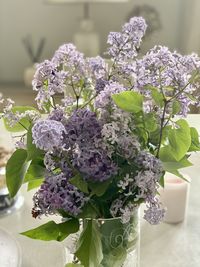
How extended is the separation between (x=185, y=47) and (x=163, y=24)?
181 mm

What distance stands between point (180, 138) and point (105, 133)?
0.35 feet

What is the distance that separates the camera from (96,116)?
558 mm

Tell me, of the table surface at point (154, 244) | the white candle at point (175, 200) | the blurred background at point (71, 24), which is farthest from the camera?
the blurred background at point (71, 24)

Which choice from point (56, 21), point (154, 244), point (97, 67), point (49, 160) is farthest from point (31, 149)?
point (56, 21)

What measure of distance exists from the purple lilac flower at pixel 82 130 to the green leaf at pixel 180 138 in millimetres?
99

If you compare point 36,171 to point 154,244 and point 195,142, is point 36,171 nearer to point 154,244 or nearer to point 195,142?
point 195,142

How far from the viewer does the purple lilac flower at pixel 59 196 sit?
55 centimetres

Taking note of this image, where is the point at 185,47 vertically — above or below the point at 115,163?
above

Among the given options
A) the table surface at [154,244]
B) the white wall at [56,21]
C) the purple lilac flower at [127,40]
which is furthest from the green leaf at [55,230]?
the white wall at [56,21]

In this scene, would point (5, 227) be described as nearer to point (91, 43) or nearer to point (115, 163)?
point (115, 163)

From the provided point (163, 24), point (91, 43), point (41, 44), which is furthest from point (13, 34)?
point (163, 24)

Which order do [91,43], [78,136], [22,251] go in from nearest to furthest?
[78,136], [22,251], [91,43]

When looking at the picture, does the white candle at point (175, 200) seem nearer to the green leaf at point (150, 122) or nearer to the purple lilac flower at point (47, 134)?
the green leaf at point (150, 122)

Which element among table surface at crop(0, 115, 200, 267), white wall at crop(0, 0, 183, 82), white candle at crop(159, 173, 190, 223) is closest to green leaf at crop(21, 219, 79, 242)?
table surface at crop(0, 115, 200, 267)
